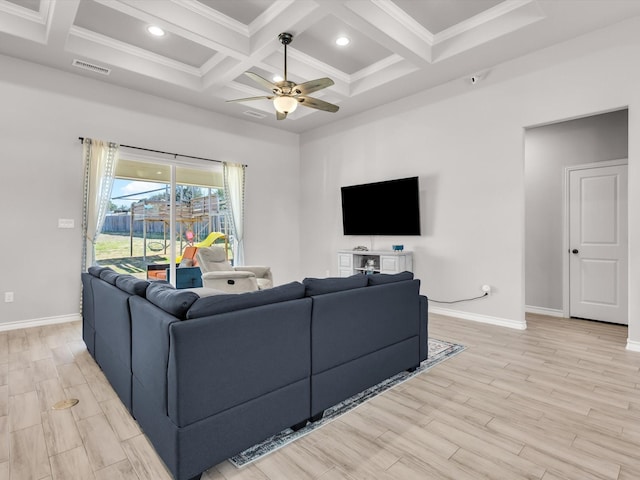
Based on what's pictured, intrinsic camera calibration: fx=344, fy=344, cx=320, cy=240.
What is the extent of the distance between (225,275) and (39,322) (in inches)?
95.1

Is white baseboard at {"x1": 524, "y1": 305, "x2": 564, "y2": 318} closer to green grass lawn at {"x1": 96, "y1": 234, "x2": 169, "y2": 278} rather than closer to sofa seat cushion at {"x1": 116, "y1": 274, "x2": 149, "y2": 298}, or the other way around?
sofa seat cushion at {"x1": 116, "y1": 274, "x2": 149, "y2": 298}

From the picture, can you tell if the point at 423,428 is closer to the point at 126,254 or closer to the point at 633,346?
the point at 633,346

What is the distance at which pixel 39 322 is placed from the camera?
432cm

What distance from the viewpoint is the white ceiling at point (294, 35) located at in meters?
3.41

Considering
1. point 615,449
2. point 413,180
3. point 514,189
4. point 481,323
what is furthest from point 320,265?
point 615,449

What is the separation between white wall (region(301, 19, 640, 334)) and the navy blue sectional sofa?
2.39 meters

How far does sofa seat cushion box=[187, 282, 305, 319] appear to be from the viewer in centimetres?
165

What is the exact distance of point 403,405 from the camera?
233 cm

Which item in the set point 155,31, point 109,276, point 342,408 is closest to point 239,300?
point 342,408

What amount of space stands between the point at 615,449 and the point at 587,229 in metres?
3.59

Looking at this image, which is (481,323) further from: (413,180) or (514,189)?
(413,180)

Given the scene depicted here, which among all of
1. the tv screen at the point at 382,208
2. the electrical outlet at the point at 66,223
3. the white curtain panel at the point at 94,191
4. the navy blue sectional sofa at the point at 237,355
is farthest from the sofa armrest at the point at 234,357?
the electrical outlet at the point at 66,223

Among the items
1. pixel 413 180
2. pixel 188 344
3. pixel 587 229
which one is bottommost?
pixel 188 344

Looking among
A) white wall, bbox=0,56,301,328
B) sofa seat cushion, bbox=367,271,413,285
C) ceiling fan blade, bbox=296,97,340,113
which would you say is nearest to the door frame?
sofa seat cushion, bbox=367,271,413,285
